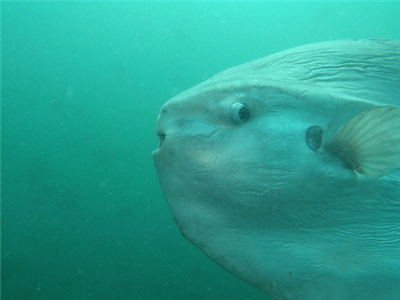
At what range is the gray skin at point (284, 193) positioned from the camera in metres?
1.40

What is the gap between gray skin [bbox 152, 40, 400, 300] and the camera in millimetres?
1396

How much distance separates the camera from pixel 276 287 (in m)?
1.39

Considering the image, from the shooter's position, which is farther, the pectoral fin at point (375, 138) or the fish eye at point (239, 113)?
the fish eye at point (239, 113)

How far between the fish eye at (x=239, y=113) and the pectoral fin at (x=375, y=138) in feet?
1.57

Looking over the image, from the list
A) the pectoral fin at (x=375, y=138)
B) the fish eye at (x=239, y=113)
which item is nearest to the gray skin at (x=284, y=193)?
the fish eye at (x=239, y=113)

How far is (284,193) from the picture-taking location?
148 cm

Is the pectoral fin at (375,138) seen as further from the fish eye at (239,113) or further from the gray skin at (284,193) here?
the fish eye at (239,113)

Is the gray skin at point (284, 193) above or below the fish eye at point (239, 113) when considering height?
below

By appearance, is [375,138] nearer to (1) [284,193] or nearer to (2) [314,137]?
(2) [314,137]

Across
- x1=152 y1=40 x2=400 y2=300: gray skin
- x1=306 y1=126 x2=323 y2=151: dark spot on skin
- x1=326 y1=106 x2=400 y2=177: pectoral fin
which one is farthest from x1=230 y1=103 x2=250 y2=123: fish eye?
x1=326 y1=106 x2=400 y2=177: pectoral fin

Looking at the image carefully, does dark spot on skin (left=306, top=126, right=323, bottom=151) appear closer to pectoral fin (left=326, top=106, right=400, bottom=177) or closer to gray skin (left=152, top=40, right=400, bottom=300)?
gray skin (left=152, top=40, right=400, bottom=300)

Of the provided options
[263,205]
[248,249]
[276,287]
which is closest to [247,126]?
[263,205]

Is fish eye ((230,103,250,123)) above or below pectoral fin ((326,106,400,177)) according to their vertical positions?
above

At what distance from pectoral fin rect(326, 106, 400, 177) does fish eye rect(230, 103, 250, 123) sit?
0.48 m
